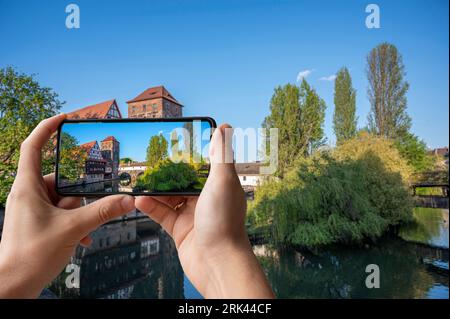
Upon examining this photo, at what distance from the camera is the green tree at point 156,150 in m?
0.57

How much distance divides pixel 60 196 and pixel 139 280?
12.5 feet

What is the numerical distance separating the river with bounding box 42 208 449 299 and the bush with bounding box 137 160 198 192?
3.15 metres

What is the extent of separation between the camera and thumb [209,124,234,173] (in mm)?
450

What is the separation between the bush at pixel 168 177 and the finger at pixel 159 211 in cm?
3

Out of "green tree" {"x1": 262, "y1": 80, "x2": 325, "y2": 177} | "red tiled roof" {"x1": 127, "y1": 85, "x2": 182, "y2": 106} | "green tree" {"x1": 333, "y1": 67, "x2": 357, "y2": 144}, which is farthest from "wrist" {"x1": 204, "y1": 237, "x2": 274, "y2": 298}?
"red tiled roof" {"x1": 127, "y1": 85, "x2": 182, "y2": 106}

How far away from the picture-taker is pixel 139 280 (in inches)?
157

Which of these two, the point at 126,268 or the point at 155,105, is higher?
the point at 155,105

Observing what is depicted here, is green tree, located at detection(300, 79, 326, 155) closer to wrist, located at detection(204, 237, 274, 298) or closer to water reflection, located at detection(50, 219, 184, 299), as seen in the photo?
water reflection, located at detection(50, 219, 184, 299)

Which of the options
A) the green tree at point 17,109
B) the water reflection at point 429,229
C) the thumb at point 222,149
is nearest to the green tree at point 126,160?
the thumb at point 222,149

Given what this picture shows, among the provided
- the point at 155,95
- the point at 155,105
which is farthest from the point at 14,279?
the point at 155,95

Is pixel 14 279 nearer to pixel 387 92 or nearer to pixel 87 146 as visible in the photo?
pixel 87 146

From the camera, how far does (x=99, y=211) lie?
52 centimetres

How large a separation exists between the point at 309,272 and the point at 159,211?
3653mm
